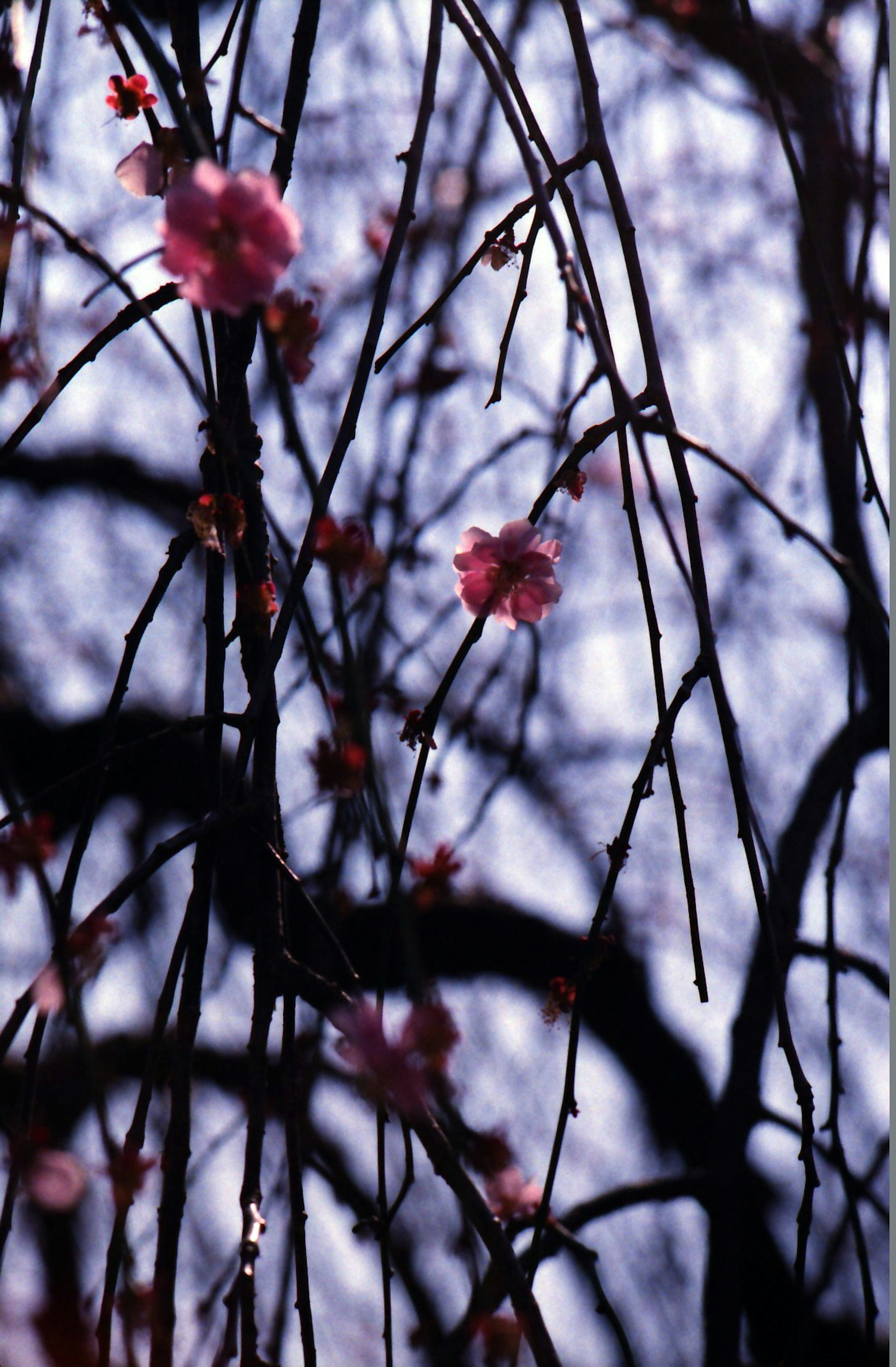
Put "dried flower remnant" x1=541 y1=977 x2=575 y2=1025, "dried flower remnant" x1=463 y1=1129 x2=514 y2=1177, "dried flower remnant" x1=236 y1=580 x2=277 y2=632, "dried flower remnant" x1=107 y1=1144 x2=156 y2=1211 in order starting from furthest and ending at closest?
"dried flower remnant" x1=541 y1=977 x2=575 y2=1025 → "dried flower remnant" x1=236 y1=580 x2=277 y2=632 → "dried flower remnant" x1=463 y1=1129 x2=514 y2=1177 → "dried flower remnant" x1=107 y1=1144 x2=156 y2=1211

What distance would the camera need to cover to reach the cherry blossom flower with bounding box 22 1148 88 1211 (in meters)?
0.77

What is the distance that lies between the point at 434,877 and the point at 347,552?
14.2 inches

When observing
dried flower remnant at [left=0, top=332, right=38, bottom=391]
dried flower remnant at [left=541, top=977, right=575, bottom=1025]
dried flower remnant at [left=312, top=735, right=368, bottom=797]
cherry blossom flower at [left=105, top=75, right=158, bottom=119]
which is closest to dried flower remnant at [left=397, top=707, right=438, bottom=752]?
dried flower remnant at [left=312, top=735, right=368, bottom=797]

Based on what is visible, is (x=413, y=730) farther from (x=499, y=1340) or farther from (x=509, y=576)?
(x=499, y=1340)

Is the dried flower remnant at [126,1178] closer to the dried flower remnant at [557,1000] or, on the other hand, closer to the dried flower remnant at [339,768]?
the dried flower remnant at [339,768]

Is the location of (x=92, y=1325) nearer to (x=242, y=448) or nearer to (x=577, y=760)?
(x=242, y=448)

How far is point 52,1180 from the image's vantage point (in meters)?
0.77

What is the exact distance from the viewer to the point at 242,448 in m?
1.00

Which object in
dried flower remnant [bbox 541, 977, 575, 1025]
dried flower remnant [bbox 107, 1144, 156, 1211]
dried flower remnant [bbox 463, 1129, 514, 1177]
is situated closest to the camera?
dried flower remnant [bbox 107, 1144, 156, 1211]

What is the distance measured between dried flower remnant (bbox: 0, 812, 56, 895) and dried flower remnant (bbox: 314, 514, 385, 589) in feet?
0.83

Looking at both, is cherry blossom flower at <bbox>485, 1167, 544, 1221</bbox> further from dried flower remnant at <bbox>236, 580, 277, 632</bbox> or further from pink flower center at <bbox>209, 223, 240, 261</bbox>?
pink flower center at <bbox>209, 223, 240, 261</bbox>

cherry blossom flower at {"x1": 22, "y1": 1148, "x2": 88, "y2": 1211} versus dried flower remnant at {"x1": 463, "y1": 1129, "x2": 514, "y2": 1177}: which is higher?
dried flower remnant at {"x1": 463, "y1": 1129, "x2": 514, "y2": 1177}

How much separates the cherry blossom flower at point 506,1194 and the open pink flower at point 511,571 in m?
0.47

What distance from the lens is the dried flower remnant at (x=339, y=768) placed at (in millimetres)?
850
